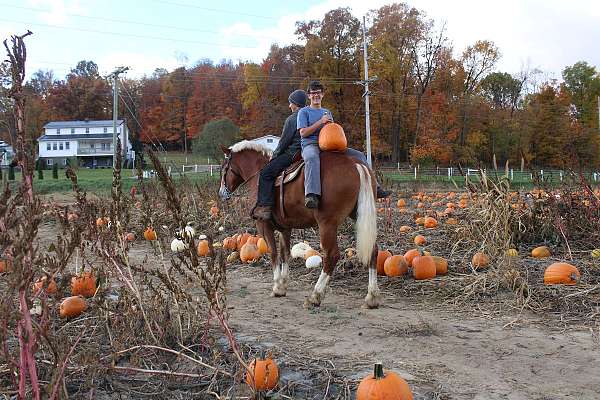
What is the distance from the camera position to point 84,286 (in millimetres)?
5000

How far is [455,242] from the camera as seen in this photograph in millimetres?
7297

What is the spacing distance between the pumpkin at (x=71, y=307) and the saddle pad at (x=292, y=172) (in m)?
2.38

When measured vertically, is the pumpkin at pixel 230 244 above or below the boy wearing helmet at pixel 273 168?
below

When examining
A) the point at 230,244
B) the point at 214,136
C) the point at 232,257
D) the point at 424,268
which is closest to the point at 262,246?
the point at 232,257

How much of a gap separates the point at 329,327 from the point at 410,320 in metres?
0.75

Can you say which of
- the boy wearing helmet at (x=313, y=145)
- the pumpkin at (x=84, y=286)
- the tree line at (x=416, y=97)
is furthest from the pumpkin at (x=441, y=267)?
the tree line at (x=416, y=97)

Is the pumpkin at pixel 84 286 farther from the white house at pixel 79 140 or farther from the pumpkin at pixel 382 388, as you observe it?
the white house at pixel 79 140

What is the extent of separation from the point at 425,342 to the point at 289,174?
2398mm

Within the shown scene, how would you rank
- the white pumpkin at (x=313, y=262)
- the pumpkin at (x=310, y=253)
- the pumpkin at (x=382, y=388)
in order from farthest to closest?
the pumpkin at (x=310, y=253)
the white pumpkin at (x=313, y=262)
the pumpkin at (x=382, y=388)

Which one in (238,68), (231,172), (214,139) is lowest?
(231,172)

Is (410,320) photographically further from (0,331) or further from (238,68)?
(238,68)

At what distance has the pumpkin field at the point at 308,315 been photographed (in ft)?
9.19

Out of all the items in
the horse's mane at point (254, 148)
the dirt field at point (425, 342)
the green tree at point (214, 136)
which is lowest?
the dirt field at point (425, 342)

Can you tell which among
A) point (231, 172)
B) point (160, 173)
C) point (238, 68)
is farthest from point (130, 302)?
point (238, 68)
